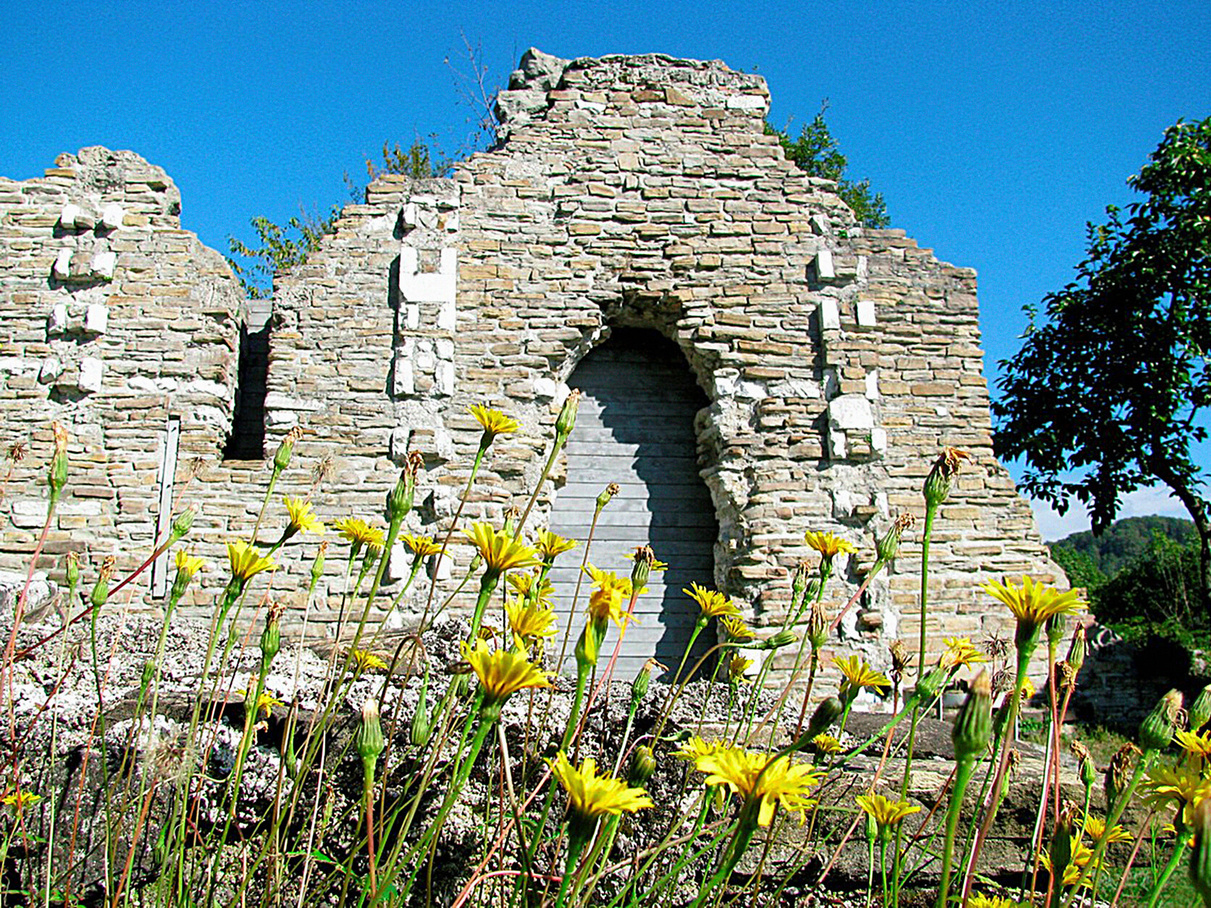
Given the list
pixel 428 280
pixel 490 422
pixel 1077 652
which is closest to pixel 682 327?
pixel 428 280

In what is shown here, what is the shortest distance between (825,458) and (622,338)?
1956 millimetres

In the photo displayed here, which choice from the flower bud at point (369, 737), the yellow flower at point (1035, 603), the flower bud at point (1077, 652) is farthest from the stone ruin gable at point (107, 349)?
the yellow flower at point (1035, 603)

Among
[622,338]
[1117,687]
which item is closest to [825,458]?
[622,338]

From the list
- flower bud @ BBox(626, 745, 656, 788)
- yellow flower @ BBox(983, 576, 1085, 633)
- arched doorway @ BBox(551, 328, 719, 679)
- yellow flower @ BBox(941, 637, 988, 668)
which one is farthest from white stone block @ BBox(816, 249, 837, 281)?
flower bud @ BBox(626, 745, 656, 788)

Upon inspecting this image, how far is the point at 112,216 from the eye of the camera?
6.28 meters

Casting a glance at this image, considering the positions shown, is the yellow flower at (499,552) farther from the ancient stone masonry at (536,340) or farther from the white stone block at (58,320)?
the white stone block at (58,320)

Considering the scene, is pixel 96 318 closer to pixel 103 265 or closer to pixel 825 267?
pixel 103 265

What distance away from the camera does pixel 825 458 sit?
6.27 meters

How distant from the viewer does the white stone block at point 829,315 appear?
6.48m

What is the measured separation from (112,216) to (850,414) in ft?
19.4

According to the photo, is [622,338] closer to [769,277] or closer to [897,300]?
[769,277]

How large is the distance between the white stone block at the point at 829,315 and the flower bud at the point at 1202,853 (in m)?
5.80

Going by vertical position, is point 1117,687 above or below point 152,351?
below

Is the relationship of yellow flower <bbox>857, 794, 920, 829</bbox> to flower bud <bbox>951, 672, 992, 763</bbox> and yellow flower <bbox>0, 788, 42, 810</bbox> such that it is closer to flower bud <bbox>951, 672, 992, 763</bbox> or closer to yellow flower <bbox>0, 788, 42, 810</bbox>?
flower bud <bbox>951, 672, 992, 763</bbox>
